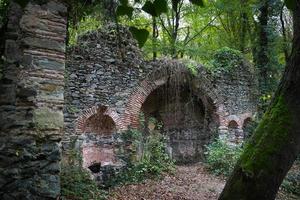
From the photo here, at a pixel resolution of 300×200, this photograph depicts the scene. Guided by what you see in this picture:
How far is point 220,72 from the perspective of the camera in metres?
12.4

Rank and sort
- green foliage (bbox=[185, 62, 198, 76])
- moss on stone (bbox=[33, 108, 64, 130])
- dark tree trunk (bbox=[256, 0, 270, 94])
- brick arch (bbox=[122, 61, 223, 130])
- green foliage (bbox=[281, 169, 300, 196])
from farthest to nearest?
dark tree trunk (bbox=[256, 0, 270, 94]), green foliage (bbox=[185, 62, 198, 76]), brick arch (bbox=[122, 61, 223, 130]), green foliage (bbox=[281, 169, 300, 196]), moss on stone (bbox=[33, 108, 64, 130])

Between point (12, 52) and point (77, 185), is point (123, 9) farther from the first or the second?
point (77, 185)

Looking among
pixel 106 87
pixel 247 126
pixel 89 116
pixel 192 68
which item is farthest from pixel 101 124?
pixel 247 126

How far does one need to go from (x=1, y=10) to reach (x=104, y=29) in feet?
17.8

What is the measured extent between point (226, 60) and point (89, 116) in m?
6.12

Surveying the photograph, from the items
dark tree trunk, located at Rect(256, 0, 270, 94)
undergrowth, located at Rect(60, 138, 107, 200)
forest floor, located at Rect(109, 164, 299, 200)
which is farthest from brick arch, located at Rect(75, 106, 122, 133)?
dark tree trunk, located at Rect(256, 0, 270, 94)

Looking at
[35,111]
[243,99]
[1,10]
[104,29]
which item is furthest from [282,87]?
[243,99]

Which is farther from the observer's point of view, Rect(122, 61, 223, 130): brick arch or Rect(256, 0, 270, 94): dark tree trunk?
Rect(256, 0, 270, 94): dark tree trunk

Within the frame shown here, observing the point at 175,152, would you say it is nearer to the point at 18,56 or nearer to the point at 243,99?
the point at 243,99

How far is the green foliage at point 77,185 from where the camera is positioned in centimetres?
565

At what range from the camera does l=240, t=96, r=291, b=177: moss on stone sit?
170 cm

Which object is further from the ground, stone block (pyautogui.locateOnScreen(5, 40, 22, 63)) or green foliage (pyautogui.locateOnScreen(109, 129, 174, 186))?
stone block (pyautogui.locateOnScreen(5, 40, 22, 63))

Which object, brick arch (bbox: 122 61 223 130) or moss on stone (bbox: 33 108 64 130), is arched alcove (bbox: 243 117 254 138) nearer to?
brick arch (bbox: 122 61 223 130)

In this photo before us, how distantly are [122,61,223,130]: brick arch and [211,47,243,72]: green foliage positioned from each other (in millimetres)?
1083
